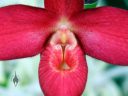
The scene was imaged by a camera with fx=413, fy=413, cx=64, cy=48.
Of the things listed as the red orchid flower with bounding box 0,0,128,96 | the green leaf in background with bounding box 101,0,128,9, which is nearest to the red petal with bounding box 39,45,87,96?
the red orchid flower with bounding box 0,0,128,96

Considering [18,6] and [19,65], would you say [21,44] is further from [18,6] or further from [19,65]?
[19,65]

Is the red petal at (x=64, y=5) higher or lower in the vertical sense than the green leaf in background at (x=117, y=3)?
higher

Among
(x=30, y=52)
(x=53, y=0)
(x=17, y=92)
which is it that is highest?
(x=53, y=0)

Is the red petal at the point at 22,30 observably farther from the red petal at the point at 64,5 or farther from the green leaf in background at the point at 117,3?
the green leaf in background at the point at 117,3

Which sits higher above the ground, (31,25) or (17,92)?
(31,25)

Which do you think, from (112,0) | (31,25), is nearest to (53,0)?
(31,25)

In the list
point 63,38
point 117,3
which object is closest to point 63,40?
point 63,38

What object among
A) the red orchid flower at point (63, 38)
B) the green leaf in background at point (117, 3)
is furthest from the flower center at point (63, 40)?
the green leaf in background at point (117, 3)

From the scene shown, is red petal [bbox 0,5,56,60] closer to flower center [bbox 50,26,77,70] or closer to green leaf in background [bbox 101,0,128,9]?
flower center [bbox 50,26,77,70]
